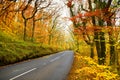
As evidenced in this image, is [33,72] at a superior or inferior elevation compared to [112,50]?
inferior

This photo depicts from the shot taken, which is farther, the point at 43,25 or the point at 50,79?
the point at 43,25

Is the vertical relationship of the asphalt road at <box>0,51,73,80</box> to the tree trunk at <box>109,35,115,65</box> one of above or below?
below

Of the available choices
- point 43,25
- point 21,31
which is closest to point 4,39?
point 21,31

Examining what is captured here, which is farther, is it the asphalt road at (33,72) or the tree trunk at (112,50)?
the tree trunk at (112,50)

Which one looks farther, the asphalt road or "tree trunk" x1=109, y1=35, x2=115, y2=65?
"tree trunk" x1=109, y1=35, x2=115, y2=65

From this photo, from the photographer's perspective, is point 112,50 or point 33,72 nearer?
point 112,50

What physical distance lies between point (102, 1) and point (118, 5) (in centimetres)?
170

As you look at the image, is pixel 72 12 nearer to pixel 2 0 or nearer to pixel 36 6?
pixel 36 6

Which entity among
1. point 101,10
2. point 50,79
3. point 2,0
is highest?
point 2,0

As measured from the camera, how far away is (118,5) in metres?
13.9

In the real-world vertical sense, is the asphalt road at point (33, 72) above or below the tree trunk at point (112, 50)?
below

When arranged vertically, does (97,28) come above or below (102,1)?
below

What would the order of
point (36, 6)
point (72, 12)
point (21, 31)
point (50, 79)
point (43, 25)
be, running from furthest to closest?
point (43, 25) < point (21, 31) < point (36, 6) < point (72, 12) < point (50, 79)

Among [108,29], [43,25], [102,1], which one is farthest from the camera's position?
[43,25]
